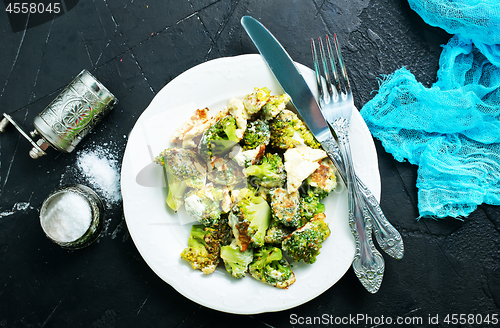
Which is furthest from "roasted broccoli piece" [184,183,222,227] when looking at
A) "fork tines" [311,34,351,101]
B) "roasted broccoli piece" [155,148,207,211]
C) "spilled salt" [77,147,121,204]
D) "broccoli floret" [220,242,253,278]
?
"fork tines" [311,34,351,101]

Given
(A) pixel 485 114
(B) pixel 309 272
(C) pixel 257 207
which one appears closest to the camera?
(C) pixel 257 207

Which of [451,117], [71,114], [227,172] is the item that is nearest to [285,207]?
[227,172]

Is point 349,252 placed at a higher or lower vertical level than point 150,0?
lower

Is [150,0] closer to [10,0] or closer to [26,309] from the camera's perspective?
[10,0]

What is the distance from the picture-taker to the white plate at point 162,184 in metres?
1.75

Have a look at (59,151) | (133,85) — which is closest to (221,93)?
(133,85)

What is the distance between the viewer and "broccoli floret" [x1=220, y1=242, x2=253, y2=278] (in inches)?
66.5

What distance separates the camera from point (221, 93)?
179 cm

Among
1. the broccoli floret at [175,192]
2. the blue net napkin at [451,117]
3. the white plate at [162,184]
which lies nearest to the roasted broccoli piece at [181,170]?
the broccoli floret at [175,192]

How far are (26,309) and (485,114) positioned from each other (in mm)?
3161

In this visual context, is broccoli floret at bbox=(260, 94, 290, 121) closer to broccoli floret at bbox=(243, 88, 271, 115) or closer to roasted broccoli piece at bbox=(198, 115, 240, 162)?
broccoli floret at bbox=(243, 88, 271, 115)

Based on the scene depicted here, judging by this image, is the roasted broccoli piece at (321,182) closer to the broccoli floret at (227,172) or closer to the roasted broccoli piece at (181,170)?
the broccoli floret at (227,172)

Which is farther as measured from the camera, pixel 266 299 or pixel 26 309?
pixel 26 309

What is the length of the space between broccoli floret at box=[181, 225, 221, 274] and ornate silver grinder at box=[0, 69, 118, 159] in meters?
0.93
